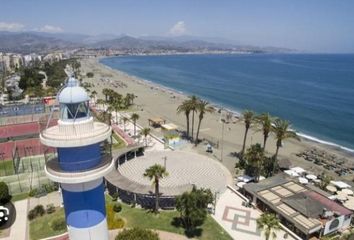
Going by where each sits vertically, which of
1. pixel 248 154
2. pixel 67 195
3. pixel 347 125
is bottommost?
pixel 347 125

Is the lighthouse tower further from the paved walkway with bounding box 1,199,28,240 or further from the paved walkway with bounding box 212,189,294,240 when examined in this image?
Result: the paved walkway with bounding box 1,199,28,240

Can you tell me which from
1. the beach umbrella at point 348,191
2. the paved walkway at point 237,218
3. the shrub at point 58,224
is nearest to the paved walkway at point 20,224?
the shrub at point 58,224

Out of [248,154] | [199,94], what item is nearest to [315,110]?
[199,94]

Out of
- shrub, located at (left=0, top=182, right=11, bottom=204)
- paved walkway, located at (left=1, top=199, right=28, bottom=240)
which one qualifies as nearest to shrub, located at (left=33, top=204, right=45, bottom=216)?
paved walkway, located at (left=1, top=199, right=28, bottom=240)

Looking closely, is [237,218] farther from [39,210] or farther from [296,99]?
[296,99]

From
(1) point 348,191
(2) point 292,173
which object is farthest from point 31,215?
(1) point 348,191

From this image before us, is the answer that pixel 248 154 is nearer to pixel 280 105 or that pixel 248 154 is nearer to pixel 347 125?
pixel 347 125
